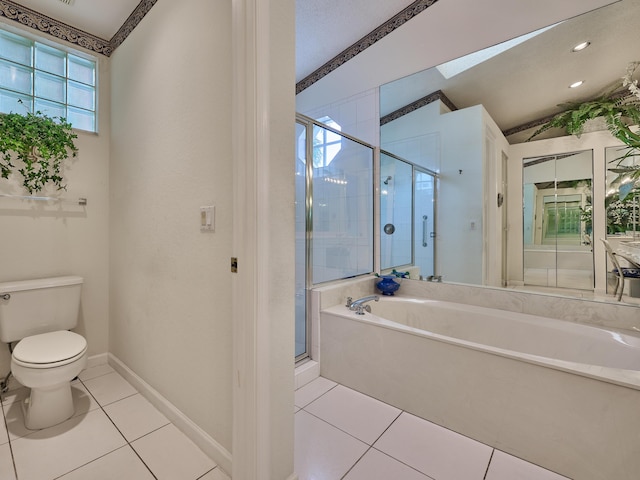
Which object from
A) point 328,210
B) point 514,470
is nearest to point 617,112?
point 328,210

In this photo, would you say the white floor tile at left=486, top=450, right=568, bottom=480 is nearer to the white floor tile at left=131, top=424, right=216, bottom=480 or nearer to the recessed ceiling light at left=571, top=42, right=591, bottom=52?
the white floor tile at left=131, top=424, right=216, bottom=480

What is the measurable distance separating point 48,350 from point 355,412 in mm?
1699

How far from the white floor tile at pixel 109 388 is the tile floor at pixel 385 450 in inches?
44.3

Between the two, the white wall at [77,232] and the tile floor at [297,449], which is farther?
the white wall at [77,232]

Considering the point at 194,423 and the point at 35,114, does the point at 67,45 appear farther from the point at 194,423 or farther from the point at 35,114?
the point at 194,423

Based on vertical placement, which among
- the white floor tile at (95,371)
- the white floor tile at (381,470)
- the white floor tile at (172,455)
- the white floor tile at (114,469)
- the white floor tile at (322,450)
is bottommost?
the white floor tile at (322,450)

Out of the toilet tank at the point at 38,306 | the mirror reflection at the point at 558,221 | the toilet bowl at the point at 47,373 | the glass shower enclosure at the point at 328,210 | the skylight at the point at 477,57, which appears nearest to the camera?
the toilet bowl at the point at 47,373

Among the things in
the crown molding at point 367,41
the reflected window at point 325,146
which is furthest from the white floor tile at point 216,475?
the crown molding at point 367,41

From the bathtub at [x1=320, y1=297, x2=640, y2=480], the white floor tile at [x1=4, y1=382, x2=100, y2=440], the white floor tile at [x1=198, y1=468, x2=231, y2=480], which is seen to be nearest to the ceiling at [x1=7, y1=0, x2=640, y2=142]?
the bathtub at [x1=320, y1=297, x2=640, y2=480]

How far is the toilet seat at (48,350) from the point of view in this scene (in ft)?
4.53

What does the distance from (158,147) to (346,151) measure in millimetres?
1600

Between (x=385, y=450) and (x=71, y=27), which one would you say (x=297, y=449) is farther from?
(x=71, y=27)

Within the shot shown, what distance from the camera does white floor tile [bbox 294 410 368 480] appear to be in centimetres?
122

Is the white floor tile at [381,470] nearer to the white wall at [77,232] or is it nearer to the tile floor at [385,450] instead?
the tile floor at [385,450]
